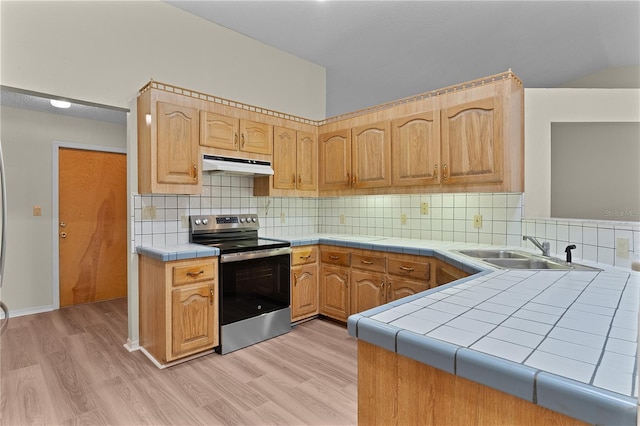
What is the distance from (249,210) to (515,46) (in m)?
3.05

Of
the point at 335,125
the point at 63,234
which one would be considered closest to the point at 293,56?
the point at 335,125

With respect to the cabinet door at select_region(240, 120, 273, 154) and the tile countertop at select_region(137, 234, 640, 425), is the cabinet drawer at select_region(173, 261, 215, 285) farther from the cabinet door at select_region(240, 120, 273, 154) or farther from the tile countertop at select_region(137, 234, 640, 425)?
the tile countertop at select_region(137, 234, 640, 425)

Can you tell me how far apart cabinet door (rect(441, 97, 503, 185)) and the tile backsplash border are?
0.39 m

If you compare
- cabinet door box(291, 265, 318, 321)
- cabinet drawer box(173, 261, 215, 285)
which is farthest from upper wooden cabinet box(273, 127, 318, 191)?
cabinet drawer box(173, 261, 215, 285)

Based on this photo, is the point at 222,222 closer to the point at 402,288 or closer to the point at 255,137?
the point at 255,137

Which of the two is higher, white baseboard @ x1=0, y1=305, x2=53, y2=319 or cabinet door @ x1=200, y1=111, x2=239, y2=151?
cabinet door @ x1=200, y1=111, x2=239, y2=151

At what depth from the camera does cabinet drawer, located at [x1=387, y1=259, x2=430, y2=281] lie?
2.50 meters

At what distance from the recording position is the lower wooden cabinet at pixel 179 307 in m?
2.28

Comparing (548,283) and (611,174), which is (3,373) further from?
(611,174)

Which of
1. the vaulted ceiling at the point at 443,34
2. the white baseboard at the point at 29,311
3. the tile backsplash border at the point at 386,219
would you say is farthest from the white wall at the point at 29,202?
the vaulted ceiling at the point at 443,34

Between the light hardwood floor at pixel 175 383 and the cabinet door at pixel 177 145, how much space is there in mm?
1407

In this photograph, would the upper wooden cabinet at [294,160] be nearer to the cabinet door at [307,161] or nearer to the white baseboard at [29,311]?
the cabinet door at [307,161]

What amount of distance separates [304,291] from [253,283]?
0.62 metres

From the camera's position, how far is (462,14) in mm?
2629
